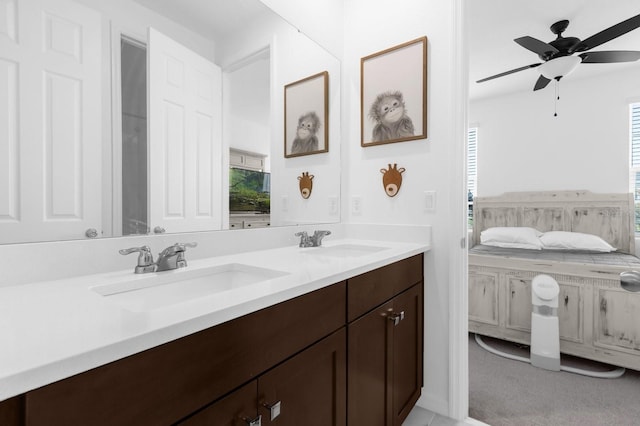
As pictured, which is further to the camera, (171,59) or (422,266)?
(422,266)

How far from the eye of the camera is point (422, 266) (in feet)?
5.77

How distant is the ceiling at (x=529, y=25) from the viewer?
2.32 m

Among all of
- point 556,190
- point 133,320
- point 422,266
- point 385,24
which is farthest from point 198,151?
point 556,190

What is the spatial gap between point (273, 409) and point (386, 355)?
0.70 metres

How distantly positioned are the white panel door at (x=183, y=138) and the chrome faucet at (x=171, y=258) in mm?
173

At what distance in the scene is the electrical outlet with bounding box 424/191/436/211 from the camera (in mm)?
1767

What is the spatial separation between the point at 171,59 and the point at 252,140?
1.62 ft

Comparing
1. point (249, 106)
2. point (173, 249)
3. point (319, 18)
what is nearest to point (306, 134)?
point (249, 106)

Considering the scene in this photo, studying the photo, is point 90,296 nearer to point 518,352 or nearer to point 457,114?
point 457,114

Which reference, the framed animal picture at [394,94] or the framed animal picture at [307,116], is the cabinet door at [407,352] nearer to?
the framed animal picture at [394,94]

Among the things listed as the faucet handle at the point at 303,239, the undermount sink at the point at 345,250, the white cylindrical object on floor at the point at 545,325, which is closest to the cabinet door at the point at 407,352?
the undermount sink at the point at 345,250

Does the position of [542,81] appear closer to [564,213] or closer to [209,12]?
[564,213]

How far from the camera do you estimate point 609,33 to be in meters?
2.06

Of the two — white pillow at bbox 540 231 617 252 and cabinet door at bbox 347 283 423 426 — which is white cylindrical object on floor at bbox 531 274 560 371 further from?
cabinet door at bbox 347 283 423 426
